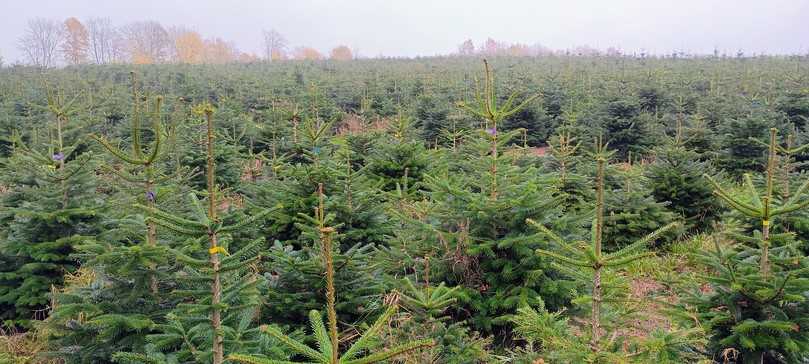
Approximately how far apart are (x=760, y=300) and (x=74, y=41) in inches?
3293

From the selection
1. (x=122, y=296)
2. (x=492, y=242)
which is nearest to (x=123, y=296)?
Answer: (x=122, y=296)

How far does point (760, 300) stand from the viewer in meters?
3.83

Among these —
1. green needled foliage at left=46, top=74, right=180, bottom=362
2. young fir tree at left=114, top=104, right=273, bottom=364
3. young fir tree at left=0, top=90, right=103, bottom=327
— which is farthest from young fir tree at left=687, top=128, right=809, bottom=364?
young fir tree at left=0, top=90, right=103, bottom=327

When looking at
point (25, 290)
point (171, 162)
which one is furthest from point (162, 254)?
point (171, 162)

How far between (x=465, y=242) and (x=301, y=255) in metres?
1.49

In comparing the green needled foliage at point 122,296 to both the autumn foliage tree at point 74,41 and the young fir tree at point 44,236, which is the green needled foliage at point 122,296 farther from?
the autumn foliage tree at point 74,41

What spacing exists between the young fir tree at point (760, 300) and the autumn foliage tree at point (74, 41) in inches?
3176

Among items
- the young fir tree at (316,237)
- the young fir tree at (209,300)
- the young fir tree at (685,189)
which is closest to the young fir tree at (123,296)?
the young fir tree at (209,300)

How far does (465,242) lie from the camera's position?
16.8 ft

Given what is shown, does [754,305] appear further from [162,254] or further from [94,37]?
[94,37]

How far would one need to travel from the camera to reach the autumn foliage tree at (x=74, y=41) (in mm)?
71312

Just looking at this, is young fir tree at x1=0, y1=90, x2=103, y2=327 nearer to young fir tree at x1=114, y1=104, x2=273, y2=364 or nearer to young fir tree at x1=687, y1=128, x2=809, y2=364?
young fir tree at x1=114, y1=104, x2=273, y2=364

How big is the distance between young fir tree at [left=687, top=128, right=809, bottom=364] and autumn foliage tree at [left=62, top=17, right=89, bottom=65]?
265ft

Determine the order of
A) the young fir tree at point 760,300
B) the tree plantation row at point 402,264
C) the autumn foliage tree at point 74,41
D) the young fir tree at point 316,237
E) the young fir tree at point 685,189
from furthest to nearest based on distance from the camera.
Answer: the autumn foliage tree at point 74,41 < the young fir tree at point 685,189 < the young fir tree at point 316,237 < the young fir tree at point 760,300 < the tree plantation row at point 402,264
